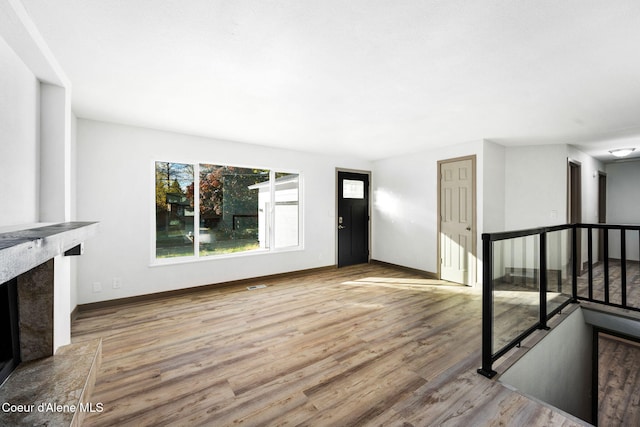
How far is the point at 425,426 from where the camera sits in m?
1.59

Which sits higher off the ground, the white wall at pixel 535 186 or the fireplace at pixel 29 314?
the white wall at pixel 535 186

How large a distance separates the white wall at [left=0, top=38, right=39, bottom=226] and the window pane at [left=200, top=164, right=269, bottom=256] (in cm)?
246

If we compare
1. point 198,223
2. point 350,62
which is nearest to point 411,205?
point 350,62

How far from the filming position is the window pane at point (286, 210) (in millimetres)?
5105

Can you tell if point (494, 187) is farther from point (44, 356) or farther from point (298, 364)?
point (44, 356)

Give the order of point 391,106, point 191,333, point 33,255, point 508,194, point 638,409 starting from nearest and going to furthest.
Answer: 1. point 33,255
2. point 191,333
3. point 391,106
4. point 638,409
5. point 508,194

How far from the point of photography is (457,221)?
182 inches

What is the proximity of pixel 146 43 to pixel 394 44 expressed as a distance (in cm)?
171

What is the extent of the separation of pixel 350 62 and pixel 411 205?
3.90 metres

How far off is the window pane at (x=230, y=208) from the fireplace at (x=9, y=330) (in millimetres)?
2962

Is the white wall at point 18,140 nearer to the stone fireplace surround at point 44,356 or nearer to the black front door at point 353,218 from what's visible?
the stone fireplace surround at point 44,356

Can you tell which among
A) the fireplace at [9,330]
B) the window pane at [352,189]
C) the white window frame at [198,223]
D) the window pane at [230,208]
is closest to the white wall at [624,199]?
the window pane at [352,189]

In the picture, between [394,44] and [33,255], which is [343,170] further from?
[33,255]

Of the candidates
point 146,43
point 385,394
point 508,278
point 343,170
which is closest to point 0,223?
point 146,43
